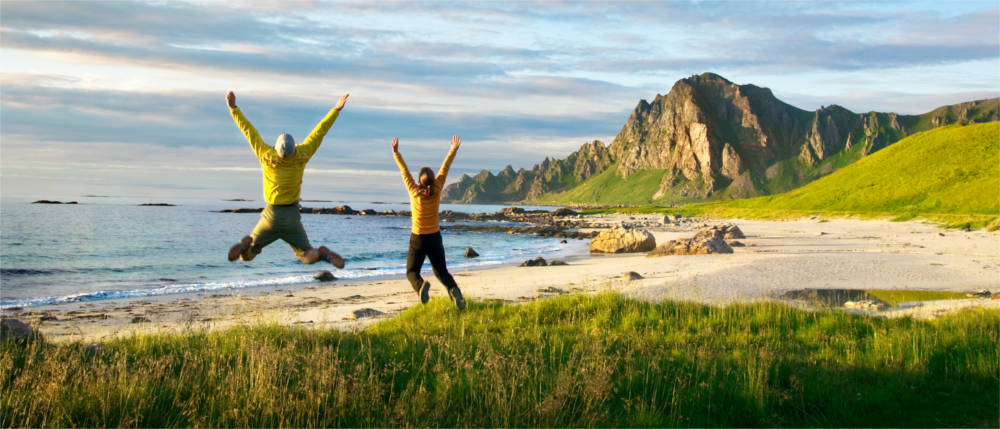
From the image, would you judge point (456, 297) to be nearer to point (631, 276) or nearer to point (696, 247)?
point (631, 276)

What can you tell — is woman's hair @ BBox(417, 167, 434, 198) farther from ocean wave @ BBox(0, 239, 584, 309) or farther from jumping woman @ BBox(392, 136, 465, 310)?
ocean wave @ BBox(0, 239, 584, 309)

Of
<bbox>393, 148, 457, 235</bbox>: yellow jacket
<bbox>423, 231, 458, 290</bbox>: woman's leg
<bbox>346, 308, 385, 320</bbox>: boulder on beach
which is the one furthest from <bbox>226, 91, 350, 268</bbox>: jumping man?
<bbox>346, 308, 385, 320</bbox>: boulder on beach

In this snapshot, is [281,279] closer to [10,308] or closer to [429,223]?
[10,308]

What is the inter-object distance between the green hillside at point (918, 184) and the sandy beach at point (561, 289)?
45.5 meters

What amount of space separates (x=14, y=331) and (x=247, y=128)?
238 inches

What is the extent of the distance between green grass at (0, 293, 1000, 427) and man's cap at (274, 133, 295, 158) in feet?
10.1

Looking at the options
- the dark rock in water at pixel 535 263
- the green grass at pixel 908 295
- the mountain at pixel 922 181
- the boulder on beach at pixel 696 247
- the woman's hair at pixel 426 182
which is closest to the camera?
the woman's hair at pixel 426 182

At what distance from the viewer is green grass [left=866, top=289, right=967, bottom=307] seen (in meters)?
18.0

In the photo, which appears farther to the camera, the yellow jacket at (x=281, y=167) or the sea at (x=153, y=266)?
the sea at (x=153, y=266)

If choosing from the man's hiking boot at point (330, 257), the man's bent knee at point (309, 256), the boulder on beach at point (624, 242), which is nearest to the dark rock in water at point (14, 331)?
the man's bent knee at point (309, 256)

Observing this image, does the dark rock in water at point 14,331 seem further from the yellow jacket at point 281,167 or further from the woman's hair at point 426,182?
the woman's hair at point 426,182

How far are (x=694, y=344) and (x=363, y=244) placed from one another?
55019 mm

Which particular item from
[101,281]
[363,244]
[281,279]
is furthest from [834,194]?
[101,281]

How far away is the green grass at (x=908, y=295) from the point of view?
59.2 feet
